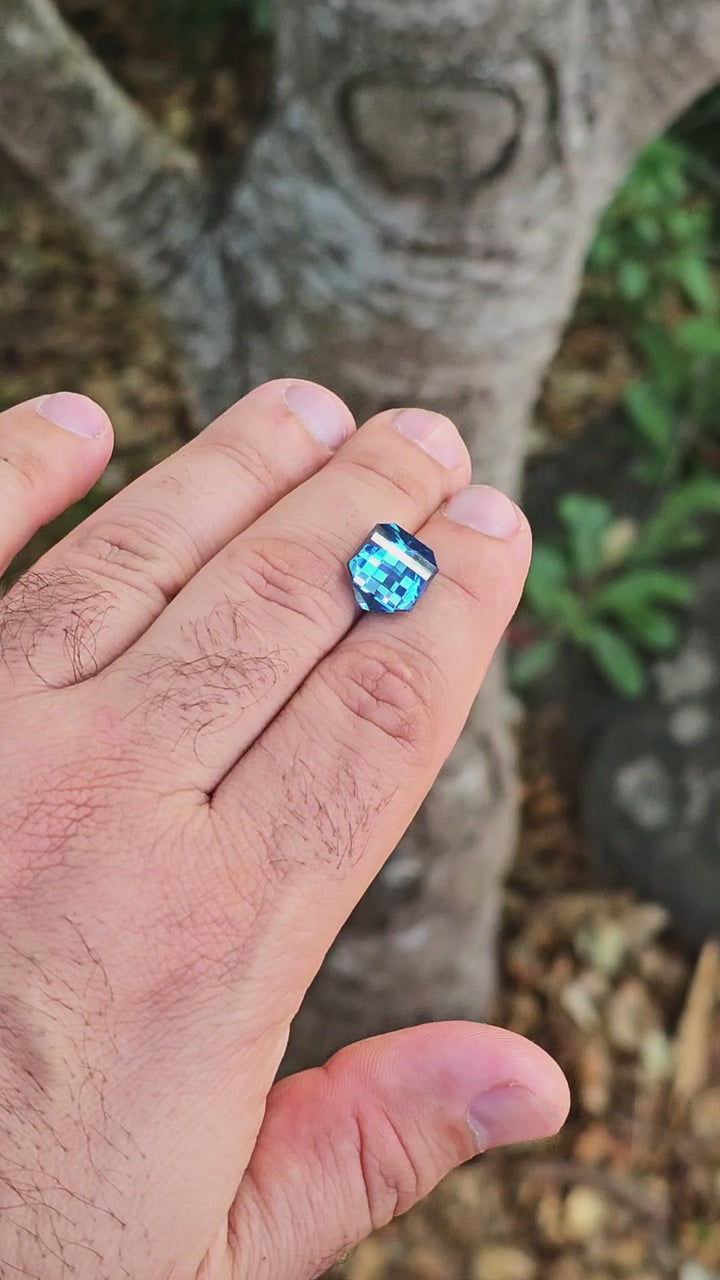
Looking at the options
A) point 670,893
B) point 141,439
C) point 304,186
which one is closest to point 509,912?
point 670,893

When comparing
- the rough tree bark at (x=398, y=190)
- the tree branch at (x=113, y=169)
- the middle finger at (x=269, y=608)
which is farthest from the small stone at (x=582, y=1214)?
the tree branch at (x=113, y=169)

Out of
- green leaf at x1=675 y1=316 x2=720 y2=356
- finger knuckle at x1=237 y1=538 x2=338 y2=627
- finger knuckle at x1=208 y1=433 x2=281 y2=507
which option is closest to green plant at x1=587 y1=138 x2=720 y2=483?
green leaf at x1=675 y1=316 x2=720 y2=356

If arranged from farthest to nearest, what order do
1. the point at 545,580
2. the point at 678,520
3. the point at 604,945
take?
the point at 678,520 → the point at 545,580 → the point at 604,945

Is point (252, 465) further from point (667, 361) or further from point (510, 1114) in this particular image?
point (667, 361)

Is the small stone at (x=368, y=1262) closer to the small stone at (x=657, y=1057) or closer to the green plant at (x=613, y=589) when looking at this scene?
the small stone at (x=657, y=1057)

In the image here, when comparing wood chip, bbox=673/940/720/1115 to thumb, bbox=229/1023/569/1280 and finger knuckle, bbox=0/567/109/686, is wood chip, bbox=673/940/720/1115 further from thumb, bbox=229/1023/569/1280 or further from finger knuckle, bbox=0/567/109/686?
finger knuckle, bbox=0/567/109/686

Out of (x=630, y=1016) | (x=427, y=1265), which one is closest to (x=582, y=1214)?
(x=427, y=1265)

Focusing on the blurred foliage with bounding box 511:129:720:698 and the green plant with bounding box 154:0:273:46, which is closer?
the blurred foliage with bounding box 511:129:720:698
